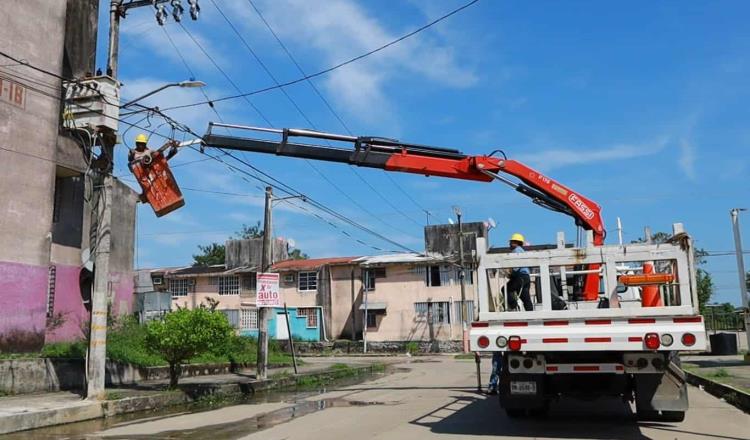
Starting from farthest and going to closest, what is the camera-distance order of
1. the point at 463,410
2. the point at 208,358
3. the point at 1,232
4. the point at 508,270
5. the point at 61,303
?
the point at 208,358
the point at 61,303
the point at 1,232
the point at 463,410
the point at 508,270

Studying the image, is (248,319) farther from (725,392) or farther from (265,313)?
(725,392)

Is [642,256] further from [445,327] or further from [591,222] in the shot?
[445,327]

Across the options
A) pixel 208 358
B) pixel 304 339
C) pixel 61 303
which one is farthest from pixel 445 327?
pixel 61 303

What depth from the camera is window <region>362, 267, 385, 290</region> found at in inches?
1877

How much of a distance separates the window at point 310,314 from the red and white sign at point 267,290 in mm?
30094

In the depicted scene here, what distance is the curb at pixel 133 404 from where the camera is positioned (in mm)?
10641

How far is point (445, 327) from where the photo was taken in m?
45.8

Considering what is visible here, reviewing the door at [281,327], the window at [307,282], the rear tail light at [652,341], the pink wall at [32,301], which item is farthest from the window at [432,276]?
the rear tail light at [652,341]

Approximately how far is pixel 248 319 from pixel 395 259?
1220 cm

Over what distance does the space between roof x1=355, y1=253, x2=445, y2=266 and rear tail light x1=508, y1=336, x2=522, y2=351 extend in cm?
3709

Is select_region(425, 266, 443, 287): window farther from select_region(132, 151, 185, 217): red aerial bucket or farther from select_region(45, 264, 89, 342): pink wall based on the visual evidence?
select_region(132, 151, 185, 217): red aerial bucket

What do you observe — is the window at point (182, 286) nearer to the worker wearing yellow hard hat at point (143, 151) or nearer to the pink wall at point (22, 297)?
the pink wall at point (22, 297)

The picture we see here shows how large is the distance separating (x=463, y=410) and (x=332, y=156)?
5922mm

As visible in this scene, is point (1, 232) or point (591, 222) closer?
point (591, 222)
